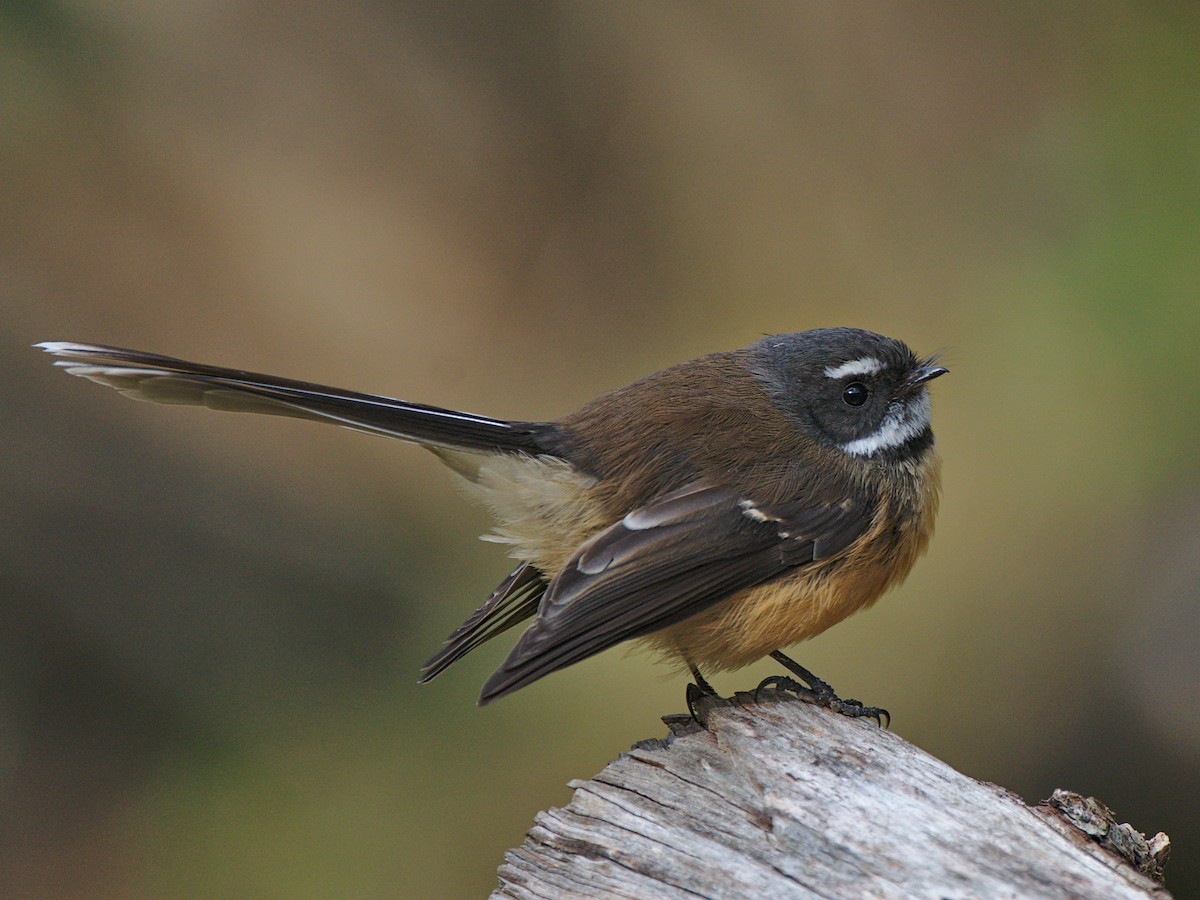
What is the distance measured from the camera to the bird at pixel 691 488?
3.51 meters

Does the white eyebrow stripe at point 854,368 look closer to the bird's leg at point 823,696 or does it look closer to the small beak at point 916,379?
the small beak at point 916,379

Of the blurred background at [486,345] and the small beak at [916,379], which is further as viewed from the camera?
the blurred background at [486,345]

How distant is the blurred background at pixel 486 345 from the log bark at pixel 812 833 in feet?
9.21

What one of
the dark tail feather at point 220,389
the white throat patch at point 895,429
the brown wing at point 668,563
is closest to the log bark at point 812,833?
the brown wing at point 668,563

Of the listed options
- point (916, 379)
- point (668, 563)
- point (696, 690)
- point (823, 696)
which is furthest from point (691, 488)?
point (916, 379)

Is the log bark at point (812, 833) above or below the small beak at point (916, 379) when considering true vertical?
below

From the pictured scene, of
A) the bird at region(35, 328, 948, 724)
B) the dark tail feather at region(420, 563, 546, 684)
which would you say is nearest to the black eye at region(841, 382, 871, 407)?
the bird at region(35, 328, 948, 724)

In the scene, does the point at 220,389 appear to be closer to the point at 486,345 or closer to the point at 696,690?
the point at 696,690

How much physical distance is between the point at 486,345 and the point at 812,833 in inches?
202

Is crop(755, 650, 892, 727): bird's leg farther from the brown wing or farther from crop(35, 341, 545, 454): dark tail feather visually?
crop(35, 341, 545, 454): dark tail feather

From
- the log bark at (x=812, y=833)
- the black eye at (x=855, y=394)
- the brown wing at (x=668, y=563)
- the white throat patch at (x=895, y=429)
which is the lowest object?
the log bark at (x=812, y=833)

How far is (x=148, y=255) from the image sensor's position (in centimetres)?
718

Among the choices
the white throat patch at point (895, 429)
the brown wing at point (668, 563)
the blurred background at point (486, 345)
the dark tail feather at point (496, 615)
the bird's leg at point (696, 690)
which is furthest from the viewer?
the blurred background at point (486, 345)

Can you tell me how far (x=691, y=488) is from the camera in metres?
3.68
